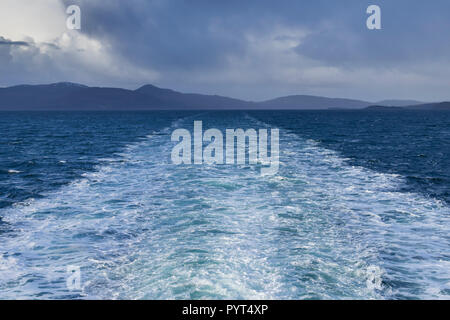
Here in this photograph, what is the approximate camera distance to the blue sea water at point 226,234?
27.3 ft

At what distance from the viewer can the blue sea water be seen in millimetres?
8328

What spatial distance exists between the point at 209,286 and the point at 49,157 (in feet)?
93.7

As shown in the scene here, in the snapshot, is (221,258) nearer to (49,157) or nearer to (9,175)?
(9,175)

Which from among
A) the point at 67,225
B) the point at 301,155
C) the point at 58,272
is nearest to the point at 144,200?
the point at 67,225

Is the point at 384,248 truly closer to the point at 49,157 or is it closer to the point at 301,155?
the point at 301,155

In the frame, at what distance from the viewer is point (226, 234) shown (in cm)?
1180

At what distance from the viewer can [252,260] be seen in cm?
976

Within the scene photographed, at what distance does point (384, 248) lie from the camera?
35.1ft

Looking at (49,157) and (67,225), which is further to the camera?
(49,157)
